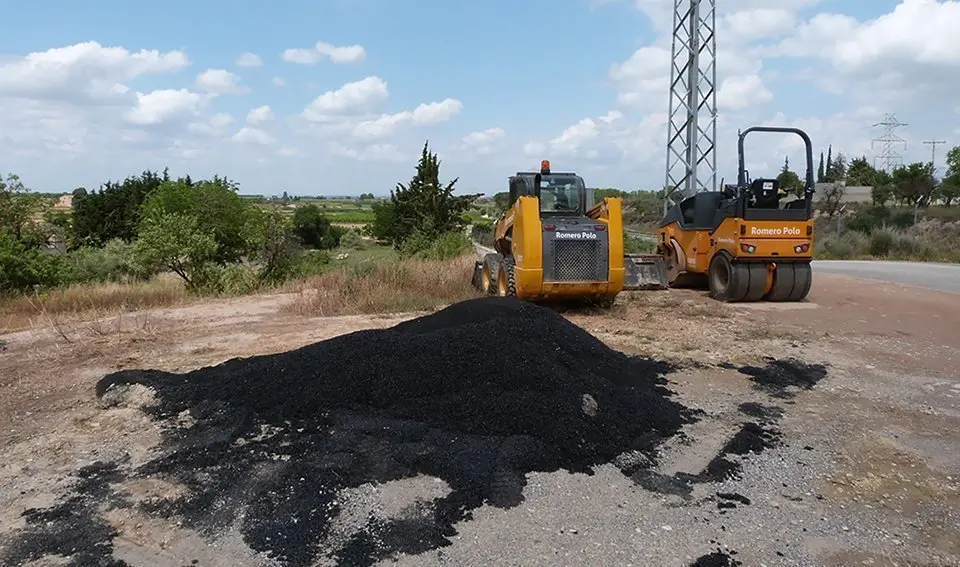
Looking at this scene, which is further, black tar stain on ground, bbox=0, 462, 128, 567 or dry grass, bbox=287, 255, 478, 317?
dry grass, bbox=287, 255, 478, 317

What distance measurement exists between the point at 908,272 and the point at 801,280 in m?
7.78

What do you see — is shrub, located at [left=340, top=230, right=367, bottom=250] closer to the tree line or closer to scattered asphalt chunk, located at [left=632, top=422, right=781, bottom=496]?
the tree line

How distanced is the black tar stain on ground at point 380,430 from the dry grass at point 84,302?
7.55 meters

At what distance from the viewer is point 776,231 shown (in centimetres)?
1198

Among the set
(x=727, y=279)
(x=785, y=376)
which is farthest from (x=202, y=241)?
(x=785, y=376)

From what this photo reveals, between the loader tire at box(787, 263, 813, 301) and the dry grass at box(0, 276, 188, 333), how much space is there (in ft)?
39.7

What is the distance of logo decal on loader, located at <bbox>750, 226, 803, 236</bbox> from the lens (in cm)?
1193

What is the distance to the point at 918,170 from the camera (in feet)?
149

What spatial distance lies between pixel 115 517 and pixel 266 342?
520cm

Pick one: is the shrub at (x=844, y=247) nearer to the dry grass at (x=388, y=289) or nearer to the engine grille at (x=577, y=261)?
the dry grass at (x=388, y=289)

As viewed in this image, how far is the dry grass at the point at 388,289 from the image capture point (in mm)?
12062

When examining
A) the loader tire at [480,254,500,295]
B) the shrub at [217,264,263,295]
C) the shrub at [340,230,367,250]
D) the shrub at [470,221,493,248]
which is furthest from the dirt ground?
the shrub at [340,230,367,250]

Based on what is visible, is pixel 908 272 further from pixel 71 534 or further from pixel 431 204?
pixel 71 534

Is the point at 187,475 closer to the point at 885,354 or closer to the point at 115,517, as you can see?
the point at 115,517
